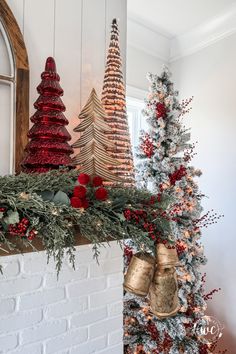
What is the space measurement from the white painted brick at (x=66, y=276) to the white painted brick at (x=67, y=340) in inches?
8.3

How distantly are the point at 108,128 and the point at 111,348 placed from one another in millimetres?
992

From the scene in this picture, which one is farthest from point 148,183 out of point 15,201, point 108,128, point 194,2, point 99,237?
point 194,2

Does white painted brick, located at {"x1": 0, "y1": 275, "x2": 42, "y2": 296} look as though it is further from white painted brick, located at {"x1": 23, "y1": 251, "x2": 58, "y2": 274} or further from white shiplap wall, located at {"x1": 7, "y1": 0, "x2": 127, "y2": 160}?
white shiplap wall, located at {"x1": 7, "y1": 0, "x2": 127, "y2": 160}

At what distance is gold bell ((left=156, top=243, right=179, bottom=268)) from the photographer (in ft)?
3.59

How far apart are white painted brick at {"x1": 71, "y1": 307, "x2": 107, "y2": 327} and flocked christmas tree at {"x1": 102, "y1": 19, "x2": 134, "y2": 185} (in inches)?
22.7

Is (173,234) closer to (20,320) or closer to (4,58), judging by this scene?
(20,320)

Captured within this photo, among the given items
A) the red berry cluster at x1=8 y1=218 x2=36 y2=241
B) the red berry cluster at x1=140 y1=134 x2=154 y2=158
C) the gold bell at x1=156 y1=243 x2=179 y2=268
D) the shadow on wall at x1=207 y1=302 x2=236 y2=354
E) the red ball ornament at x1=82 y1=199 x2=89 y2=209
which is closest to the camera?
the red berry cluster at x1=8 y1=218 x2=36 y2=241

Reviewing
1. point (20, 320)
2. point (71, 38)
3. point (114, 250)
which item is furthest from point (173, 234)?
point (71, 38)

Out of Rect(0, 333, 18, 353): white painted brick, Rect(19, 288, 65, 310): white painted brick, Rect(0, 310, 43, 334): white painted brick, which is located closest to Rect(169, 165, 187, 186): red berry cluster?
Rect(19, 288, 65, 310): white painted brick

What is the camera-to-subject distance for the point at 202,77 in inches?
98.0

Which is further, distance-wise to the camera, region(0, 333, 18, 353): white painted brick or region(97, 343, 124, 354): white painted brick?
region(97, 343, 124, 354): white painted brick

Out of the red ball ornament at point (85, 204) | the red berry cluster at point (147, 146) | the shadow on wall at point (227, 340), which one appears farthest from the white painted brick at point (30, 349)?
the shadow on wall at point (227, 340)

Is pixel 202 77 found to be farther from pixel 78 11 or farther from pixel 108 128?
pixel 108 128

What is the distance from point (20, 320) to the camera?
98 centimetres
